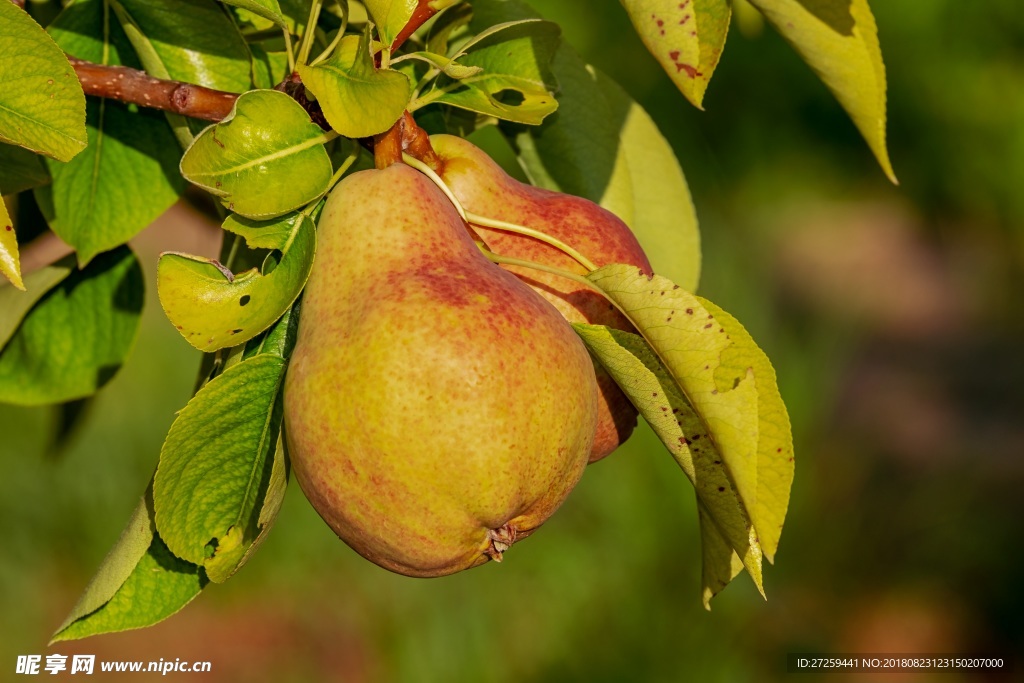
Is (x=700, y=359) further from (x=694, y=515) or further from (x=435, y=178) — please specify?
(x=694, y=515)

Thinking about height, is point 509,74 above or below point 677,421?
above

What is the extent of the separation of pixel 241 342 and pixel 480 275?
0.14 m

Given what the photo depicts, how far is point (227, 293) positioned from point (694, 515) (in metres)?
2.54

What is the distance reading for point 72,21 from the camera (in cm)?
80

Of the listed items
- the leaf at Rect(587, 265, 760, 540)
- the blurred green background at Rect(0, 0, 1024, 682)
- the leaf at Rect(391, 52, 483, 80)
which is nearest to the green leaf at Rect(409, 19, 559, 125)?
the leaf at Rect(391, 52, 483, 80)

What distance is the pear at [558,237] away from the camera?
670mm

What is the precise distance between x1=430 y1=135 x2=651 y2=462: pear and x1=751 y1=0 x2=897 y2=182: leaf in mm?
161

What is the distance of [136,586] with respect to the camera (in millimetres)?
702

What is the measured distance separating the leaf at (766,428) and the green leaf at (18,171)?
0.46 meters

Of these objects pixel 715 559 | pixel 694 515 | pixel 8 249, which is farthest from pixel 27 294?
pixel 694 515

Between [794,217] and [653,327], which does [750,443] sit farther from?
[794,217]

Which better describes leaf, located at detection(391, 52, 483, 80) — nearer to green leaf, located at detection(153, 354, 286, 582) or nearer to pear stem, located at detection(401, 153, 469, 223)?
pear stem, located at detection(401, 153, 469, 223)

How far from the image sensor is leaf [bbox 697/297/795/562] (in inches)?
22.4

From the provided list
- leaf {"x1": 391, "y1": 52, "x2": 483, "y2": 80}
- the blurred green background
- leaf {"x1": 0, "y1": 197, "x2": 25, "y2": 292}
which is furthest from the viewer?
the blurred green background
